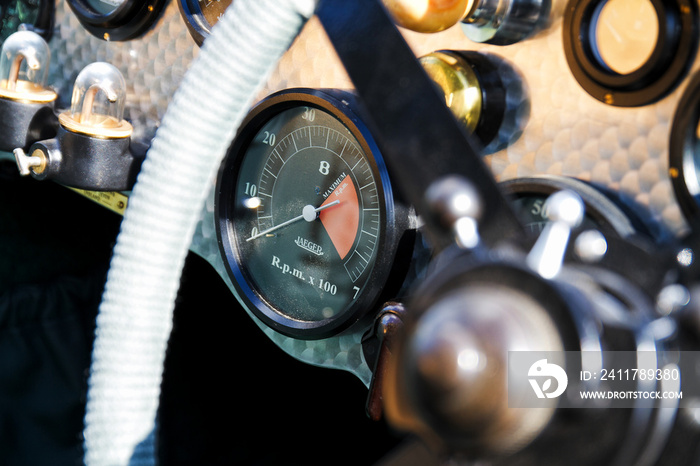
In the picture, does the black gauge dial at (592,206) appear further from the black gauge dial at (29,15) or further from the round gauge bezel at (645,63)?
the black gauge dial at (29,15)

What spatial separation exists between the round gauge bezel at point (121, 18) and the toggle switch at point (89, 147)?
0.12m

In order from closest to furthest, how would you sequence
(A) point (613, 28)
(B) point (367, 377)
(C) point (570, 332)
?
(C) point (570, 332) → (A) point (613, 28) → (B) point (367, 377)

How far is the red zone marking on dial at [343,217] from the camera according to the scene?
0.99 m

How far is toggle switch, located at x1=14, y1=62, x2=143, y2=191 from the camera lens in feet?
3.93

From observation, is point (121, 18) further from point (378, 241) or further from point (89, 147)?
Result: point (378, 241)

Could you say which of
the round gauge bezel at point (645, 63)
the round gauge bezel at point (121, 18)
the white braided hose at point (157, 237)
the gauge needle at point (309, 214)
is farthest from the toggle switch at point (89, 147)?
the round gauge bezel at point (645, 63)

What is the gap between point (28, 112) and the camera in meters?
1.30

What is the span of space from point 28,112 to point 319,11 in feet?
3.34

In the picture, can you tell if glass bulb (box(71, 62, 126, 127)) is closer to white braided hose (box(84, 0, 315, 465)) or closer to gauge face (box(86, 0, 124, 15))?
gauge face (box(86, 0, 124, 15))

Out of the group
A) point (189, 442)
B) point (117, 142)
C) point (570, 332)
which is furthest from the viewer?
point (189, 442)

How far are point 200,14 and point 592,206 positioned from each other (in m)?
0.81

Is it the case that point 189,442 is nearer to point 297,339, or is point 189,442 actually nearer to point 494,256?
point 297,339

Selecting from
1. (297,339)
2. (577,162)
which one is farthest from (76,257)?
(577,162)

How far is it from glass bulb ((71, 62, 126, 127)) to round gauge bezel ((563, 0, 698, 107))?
2.78ft
